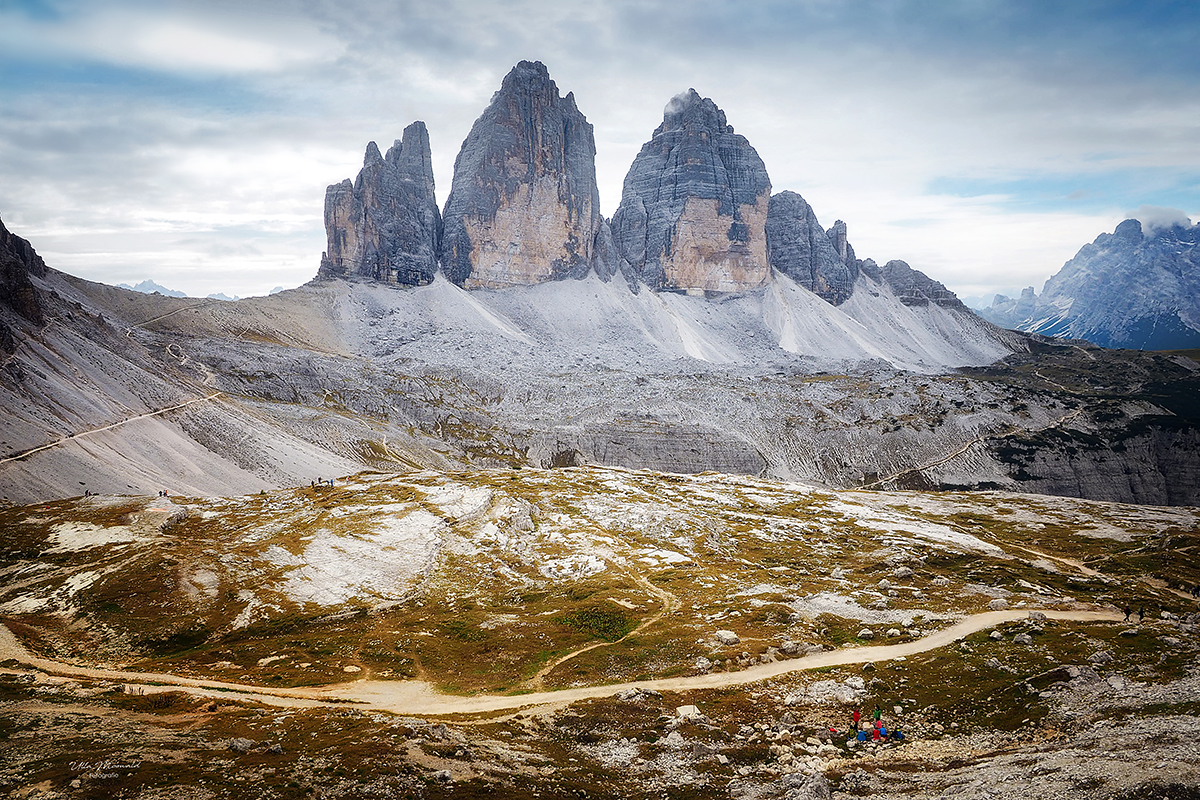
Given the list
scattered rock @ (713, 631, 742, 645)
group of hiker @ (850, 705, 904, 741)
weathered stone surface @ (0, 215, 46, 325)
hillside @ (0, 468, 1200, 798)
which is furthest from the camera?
weathered stone surface @ (0, 215, 46, 325)

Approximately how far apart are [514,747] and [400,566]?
4568cm

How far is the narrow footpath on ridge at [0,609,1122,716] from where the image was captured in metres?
48.5

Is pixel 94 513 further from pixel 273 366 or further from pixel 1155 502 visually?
pixel 1155 502

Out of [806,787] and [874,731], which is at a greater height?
[806,787]

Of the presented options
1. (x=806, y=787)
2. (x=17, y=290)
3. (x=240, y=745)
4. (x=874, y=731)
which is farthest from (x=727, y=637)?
(x=17, y=290)

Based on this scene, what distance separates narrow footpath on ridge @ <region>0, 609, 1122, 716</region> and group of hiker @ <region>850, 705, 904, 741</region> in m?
10.2

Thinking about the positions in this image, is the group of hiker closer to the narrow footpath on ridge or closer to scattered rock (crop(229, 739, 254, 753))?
the narrow footpath on ridge

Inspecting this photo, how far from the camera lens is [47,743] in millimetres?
36688

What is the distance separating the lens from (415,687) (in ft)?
172

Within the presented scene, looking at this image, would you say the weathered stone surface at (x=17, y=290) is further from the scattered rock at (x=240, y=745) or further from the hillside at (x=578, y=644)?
the scattered rock at (x=240, y=745)

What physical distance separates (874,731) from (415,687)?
113 feet

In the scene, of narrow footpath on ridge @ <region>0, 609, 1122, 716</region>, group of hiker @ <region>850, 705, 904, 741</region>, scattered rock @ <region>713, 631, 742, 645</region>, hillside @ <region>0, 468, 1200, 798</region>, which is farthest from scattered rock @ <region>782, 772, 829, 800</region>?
scattered rock @ <region>713, 631, 742, 645</region>

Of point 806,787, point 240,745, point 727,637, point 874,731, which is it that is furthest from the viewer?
point 727,637

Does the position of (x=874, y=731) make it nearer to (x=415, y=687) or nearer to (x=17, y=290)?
(x=415, y=687)
